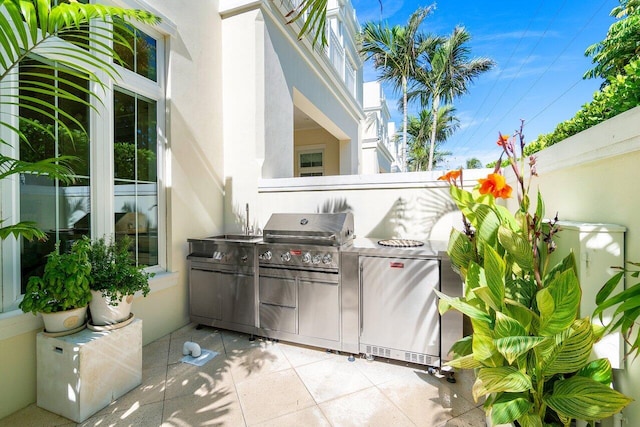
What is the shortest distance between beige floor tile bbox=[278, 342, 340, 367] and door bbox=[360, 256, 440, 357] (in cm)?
45

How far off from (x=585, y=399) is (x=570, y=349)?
0.18m

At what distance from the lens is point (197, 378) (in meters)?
2.50

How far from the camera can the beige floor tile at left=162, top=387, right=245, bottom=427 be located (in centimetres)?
199

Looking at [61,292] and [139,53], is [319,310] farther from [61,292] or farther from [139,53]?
[139,53]

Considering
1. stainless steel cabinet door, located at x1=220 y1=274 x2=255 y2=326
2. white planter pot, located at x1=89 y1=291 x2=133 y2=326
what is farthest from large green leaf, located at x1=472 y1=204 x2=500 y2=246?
white planter pot, located at x1=89 y1=291 x2=133 y2=326

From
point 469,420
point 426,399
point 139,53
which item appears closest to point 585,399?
point 469,420

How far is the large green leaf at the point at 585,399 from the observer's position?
1.08 meters

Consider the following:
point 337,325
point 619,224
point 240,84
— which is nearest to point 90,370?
point 337,325

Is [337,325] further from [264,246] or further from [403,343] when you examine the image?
[264,246]

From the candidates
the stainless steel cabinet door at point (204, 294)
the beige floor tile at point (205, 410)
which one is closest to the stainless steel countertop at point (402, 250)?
the beige floor tile at point (205, 410)

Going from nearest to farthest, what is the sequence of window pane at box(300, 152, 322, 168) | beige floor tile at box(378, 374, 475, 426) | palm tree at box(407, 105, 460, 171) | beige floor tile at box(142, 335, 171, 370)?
1. beige floor tile at box(378, 374, 475, 426)
2. beige floor tile at box(142, 335, 171, 370)
3. window pane at box(300, 152, 322, 168)
4. palm tree at box(407, 105, 460, 171)

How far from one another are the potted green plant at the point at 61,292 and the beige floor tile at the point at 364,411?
1.97 m

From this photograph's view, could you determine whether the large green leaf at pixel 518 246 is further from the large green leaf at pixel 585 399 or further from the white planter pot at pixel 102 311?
the white planter pot at pixel 102 311

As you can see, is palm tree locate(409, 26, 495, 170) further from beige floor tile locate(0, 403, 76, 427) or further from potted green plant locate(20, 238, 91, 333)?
beige floor tile locate(0, 403, 76, 427)
